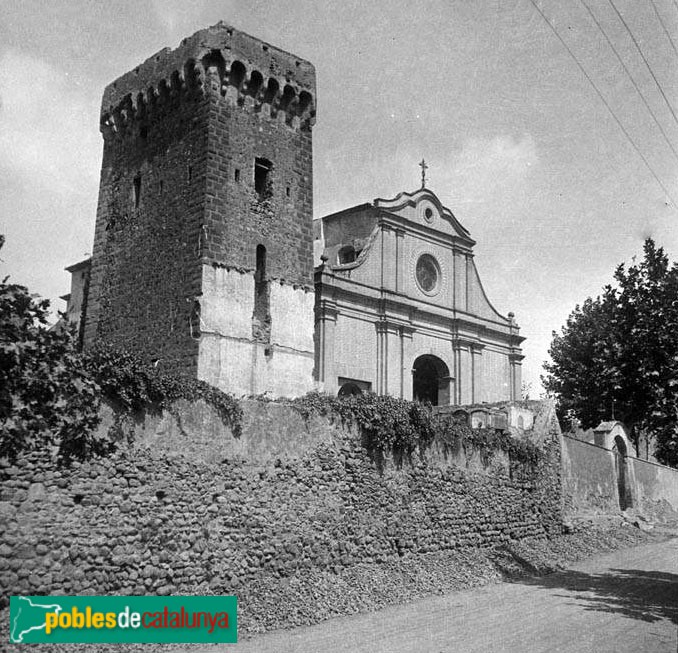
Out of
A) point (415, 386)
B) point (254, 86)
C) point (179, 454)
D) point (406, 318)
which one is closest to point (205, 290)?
point (254, 86)

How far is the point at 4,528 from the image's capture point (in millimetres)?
9094

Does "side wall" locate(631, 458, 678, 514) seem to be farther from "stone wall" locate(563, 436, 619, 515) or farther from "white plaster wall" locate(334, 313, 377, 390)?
"white plaster wall" locate(334, 313, 377, 390)

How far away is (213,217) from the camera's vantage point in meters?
19.8

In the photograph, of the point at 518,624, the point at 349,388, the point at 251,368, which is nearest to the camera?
the point at 518,624

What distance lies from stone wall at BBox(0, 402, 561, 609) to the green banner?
0.23 meters

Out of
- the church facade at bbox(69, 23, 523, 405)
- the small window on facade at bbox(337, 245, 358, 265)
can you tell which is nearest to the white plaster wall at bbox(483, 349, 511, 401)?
the small window on facade at bbox(337, 245, 358, 265)

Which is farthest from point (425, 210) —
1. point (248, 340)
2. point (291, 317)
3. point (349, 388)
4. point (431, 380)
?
point (248, 340)

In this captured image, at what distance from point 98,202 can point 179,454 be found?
14185mm

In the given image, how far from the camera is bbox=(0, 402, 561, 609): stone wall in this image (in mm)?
9500

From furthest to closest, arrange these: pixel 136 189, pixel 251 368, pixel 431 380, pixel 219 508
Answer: pixel 431 380
pixel 136 189
pixel 251 368
pixel 219 508

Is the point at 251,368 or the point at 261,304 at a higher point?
the point at 261,304

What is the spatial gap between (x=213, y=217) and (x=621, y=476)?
55.2 ft

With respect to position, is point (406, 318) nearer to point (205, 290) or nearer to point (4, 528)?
point (205, 290)

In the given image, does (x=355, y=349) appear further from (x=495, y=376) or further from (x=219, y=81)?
(x=219, y=81)
